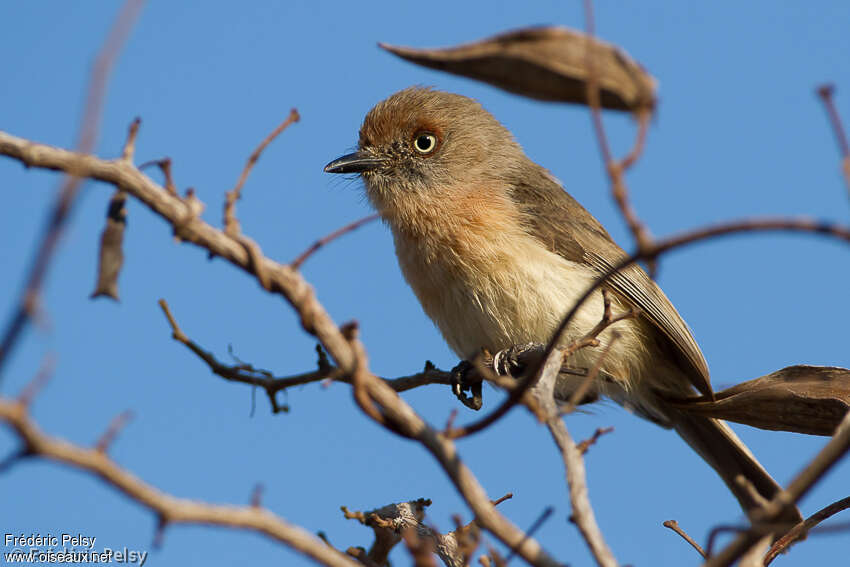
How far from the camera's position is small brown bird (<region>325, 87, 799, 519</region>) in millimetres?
5277

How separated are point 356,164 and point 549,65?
4617 millimetres

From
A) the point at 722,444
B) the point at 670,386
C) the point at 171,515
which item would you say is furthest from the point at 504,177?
the point at 171,515

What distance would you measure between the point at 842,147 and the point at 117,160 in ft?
5.42

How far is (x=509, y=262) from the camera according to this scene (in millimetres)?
5297

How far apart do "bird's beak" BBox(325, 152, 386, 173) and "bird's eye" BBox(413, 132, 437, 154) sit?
0.89 feet

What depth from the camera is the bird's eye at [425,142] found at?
6391mm

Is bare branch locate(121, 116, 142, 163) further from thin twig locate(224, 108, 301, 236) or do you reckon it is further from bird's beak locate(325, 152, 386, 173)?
bird's beak locate(325, 152, 386, 173)

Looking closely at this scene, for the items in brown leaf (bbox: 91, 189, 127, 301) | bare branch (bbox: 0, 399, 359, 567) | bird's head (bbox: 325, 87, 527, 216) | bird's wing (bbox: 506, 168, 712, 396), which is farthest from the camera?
bird's head (bbox: 325, 87, 527, 216)

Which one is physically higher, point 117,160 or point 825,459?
point 117,160

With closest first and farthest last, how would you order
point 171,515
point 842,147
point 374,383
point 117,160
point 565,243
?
point 171,515 → point 842,147 → point 374,383 → point 117,160 → point 565,243

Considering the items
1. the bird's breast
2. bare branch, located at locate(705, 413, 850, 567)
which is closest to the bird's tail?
the bird's breast

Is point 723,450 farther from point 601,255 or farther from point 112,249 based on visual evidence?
point 112,249

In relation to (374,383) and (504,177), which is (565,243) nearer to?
(504,177)

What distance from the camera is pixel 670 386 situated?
5.85 meters
